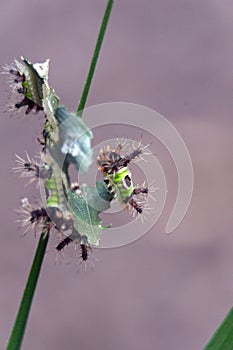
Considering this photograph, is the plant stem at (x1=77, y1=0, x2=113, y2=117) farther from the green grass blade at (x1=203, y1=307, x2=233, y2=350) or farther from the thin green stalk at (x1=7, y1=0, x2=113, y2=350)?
the green grass blade at (x1=203, y1=307, x2=233, y2=350)

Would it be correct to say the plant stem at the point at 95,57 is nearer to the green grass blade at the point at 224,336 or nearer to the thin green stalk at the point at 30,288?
the thin green stalk at the point at 30,288

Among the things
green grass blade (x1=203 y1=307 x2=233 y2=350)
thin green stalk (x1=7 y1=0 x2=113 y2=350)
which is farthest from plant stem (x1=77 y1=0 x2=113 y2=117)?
green grass blade (x1=203 y1=307 x2=233 y2=350)

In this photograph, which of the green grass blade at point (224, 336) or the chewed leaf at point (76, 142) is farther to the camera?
the green grass blade at point (224, 336)

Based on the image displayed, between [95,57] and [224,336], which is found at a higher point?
[95,57]

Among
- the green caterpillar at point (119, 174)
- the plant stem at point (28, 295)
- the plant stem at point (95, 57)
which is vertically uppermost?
the plant stem at point (95, 57)

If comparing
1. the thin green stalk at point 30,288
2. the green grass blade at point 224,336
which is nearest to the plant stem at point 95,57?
the thin green stalk at point 30,288

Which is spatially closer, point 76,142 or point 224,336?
point 76,142

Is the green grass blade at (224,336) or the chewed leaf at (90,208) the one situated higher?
the chewed leaf at (90,208)
